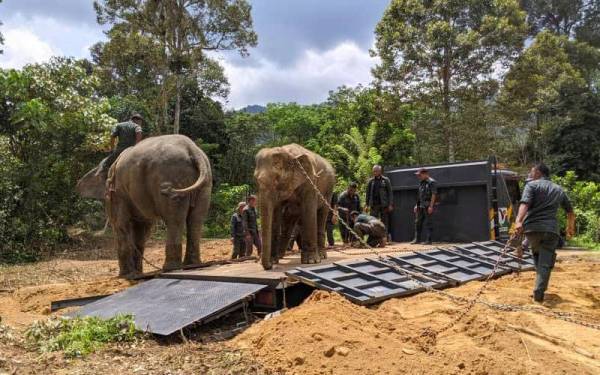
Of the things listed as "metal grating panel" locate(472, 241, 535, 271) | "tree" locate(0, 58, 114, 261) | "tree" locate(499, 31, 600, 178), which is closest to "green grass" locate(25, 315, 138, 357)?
"metal grating panel" locate(472, 241, 535, 271)

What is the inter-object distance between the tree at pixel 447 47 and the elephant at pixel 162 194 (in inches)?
642

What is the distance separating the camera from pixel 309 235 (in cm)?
829

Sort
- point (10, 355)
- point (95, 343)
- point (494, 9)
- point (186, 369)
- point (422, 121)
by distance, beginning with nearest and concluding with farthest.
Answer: point (186, 369), point (10, 355), point (95, 343), point (494, 9), point (422, 121)

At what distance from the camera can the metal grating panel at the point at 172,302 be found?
587 centimetres

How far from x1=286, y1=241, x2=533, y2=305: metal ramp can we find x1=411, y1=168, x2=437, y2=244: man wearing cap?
7.04 ft

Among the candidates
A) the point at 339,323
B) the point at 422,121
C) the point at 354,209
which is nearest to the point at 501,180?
the point at 354,209

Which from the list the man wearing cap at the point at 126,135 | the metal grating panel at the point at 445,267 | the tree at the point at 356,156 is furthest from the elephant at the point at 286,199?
the tree at the point at 356,156

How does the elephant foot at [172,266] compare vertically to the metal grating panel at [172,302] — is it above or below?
above

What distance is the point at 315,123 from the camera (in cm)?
3681

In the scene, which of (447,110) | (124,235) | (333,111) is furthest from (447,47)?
(124,235)

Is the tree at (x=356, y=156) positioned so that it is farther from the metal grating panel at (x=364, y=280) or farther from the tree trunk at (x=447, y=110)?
the metal grating panel at (x=364, y=280)

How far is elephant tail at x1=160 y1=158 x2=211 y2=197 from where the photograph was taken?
8149 mm

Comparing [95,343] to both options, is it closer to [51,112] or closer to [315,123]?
[51,112]

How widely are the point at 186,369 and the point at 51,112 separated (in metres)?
13.6
